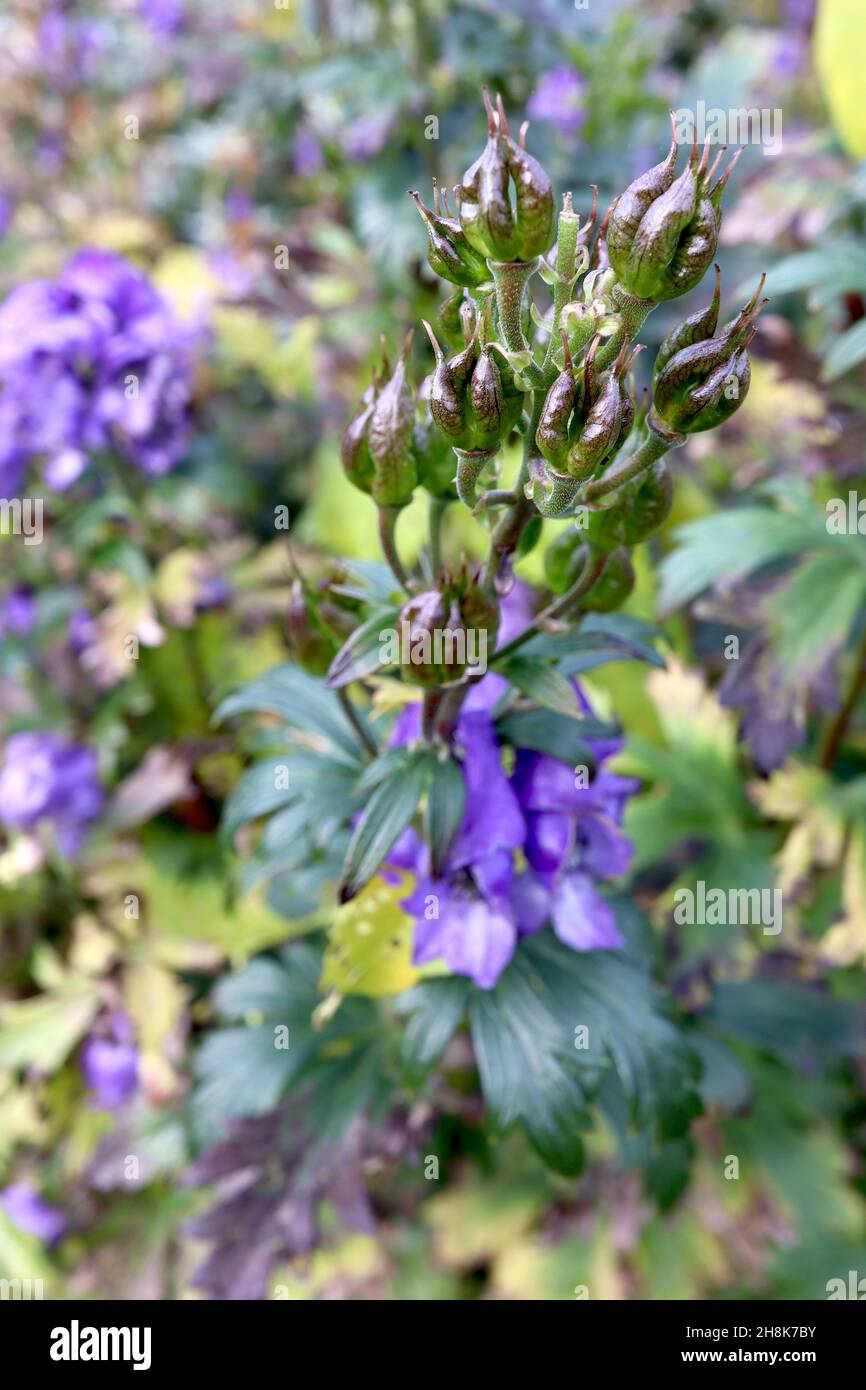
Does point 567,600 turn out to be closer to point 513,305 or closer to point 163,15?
point 513,305

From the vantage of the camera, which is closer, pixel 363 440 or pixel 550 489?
pixel 550 489

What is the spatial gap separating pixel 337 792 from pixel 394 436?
33cm

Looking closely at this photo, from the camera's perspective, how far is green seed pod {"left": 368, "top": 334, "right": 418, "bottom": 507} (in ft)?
2.23

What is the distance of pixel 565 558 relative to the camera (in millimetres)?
771

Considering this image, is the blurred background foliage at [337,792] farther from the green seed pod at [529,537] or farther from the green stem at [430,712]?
the green seed pod at [529,537]

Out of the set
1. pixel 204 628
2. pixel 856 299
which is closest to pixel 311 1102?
pixel 204 628

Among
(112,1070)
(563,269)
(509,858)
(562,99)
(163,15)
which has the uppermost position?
(163,15)

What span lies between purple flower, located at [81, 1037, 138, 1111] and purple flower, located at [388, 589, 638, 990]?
2.71ft

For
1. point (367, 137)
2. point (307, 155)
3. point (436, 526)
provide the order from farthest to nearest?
point (307, 155) < point (367, 137) < point (436, 526)

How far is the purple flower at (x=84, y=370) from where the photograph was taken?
1369 millimetres

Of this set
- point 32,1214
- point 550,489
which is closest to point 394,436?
point 550,489

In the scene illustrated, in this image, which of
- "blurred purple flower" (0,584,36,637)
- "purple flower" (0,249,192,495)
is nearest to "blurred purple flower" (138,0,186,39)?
"purple flower" (0,249,192,495)
